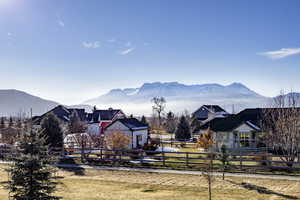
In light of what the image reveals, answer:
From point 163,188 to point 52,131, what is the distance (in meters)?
13.8

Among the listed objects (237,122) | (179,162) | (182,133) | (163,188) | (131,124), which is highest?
(237,122)

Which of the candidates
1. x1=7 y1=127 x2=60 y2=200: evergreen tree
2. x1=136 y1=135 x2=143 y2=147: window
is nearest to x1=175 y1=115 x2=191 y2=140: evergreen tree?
x1=136 y1=135 x2=143 y2=147: window

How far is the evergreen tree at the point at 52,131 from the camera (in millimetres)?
24369

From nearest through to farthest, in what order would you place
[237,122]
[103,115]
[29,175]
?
[29,175] < [237,122] < [103,115]

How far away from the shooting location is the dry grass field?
12195 mm

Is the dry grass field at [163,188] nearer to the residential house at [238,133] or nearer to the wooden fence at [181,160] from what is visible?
the wooden fence at [181,160]

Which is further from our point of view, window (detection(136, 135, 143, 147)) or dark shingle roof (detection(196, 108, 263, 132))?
window (detection(136, 135, 143, 147))

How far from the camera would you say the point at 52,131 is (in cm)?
2441

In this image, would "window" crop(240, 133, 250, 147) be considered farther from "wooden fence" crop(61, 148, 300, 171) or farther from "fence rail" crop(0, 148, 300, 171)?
"wooden fence" crop(61, 148, 300, 171)

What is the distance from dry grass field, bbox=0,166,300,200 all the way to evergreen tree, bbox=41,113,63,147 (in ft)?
23.0

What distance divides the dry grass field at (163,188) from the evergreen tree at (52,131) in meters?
7.02

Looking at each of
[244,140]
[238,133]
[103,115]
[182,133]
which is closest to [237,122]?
[238,133]

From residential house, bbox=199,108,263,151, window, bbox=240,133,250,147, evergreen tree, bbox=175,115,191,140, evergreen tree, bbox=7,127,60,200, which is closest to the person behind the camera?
evergreen tree, bbox=7,127,60,200

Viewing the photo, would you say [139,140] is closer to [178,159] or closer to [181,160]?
[178,159]
